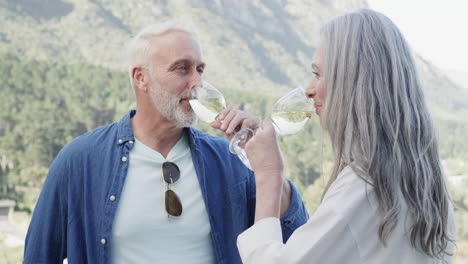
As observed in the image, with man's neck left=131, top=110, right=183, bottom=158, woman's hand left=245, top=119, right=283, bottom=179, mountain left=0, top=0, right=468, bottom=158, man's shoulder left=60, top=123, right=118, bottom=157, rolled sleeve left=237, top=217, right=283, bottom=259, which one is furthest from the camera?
mountain left=0, top=0, right=468, bottom=158

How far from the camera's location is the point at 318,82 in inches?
66.6

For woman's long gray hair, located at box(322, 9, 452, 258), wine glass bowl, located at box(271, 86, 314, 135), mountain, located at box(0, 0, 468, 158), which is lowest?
mountain, located at box(0, 0, 468, 158)

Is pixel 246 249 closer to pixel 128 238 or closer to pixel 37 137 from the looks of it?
pixel 128 238

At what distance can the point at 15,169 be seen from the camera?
36.0m

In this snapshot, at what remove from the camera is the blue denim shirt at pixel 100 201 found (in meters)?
2.23

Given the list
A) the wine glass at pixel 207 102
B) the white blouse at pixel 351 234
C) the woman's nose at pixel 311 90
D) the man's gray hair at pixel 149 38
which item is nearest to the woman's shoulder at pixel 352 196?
the white blouse at pixel 351 234

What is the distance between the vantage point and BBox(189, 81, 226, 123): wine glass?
2213 mm

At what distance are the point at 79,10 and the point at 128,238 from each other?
1906 inches

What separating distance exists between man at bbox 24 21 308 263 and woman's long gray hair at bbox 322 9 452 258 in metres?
0.55

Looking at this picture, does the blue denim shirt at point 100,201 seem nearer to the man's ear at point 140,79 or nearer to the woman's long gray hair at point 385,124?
the man's ear at point 140,79

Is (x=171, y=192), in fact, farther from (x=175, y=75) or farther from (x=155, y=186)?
(x=175, y=75)

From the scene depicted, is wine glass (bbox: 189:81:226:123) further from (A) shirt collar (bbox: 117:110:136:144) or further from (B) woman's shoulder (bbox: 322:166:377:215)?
(B) woman's shoulder (bbox: 322:166:377:215)

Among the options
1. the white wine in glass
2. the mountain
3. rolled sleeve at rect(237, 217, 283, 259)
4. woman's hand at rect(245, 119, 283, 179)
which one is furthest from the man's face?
the mountain

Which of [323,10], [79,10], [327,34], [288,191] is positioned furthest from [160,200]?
[323,10]
